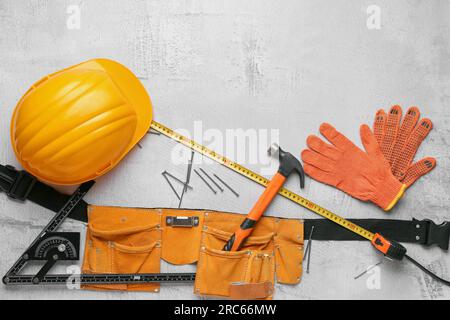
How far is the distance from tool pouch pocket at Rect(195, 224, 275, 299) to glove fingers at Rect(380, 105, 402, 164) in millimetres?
643

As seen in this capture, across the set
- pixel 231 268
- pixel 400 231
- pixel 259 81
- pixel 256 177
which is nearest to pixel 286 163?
pixel 256 177

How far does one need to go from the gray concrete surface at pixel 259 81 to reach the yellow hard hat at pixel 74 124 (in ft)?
0.44

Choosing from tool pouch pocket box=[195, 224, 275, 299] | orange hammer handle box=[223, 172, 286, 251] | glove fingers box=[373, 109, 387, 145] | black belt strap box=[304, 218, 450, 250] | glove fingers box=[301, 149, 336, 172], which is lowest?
tool pouch pocket box=[195, 224, 275, 299]

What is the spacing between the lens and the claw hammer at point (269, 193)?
2.14 metres

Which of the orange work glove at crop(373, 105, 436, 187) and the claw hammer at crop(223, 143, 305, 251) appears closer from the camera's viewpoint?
the claw hammer at crop(223, 143, 305, 251)

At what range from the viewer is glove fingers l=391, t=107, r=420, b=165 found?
230 cm

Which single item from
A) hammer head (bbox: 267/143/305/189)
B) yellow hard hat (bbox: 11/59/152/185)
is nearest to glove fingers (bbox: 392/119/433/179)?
hammer head (bbox: 267/143/305/189)

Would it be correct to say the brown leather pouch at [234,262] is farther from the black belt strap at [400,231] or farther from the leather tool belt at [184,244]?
the black belt strap at [400,231]

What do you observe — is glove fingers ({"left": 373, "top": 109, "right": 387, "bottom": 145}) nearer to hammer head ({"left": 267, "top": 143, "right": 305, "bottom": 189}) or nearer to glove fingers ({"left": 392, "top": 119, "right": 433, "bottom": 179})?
glove fingers ({"left": 392, "top": 119, "right": 433, "bottom": 179})

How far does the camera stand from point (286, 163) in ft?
7.19

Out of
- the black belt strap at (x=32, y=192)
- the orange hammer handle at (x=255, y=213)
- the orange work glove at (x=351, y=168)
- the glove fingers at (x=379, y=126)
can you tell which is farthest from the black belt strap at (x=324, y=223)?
the glove fingers at (x=379, y=126)

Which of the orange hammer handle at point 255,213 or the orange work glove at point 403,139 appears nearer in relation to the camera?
the orange hammer handle at point 255,213

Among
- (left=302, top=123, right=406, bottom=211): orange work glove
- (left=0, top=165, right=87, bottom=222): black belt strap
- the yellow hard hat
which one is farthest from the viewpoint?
(left=302, top=123, right=406, bottom=211): orange work glove

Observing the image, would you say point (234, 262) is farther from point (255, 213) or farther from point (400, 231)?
point (400, 231)
